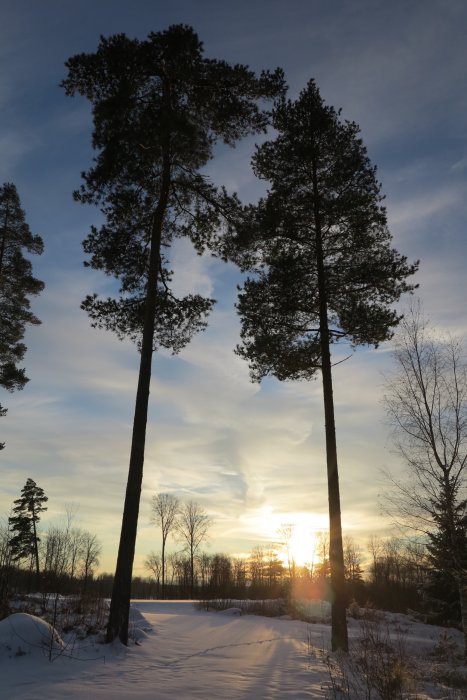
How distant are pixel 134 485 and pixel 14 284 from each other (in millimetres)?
12419

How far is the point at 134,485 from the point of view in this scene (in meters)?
9.36

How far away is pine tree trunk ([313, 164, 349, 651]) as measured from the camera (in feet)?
31.2

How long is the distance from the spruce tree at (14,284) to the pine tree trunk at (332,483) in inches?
483

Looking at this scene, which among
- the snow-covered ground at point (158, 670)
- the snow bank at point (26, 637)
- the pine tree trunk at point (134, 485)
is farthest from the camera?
the pine tree trunk at point (134, 485)

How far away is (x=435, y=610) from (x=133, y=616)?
68.4 ft

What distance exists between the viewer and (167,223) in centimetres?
1298

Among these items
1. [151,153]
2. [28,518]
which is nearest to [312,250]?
[151,153]

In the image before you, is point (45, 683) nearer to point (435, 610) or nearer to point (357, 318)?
point (357, 318)

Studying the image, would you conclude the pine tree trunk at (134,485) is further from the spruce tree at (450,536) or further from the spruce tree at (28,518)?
the spruce tree at (28,518)

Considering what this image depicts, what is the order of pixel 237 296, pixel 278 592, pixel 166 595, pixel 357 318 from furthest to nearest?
pixel 166 595, pixel 278 592, pixel 237 296, pixel 357 318

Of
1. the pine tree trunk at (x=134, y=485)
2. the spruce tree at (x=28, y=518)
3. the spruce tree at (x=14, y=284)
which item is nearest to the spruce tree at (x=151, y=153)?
the pine tree trunk at (x=134, y=485)

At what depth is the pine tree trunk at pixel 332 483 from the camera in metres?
9.52

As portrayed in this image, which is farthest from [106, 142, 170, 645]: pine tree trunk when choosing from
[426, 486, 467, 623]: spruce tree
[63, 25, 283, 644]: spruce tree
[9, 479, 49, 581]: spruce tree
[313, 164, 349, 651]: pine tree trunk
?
[9, 479, 49, 581]: spruce tree

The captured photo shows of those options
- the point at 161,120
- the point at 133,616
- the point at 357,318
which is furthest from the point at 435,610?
the point at 161,120
